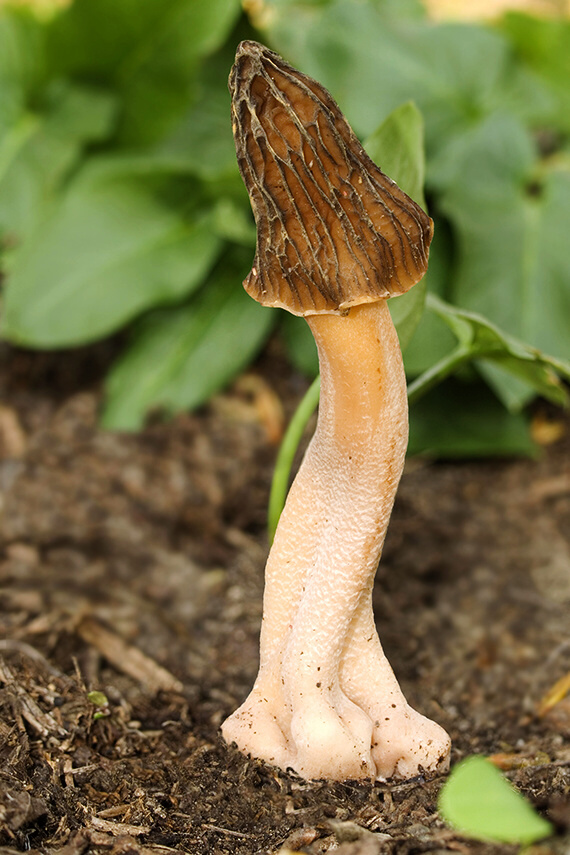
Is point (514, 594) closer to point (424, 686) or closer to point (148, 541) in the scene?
point (424, 686)

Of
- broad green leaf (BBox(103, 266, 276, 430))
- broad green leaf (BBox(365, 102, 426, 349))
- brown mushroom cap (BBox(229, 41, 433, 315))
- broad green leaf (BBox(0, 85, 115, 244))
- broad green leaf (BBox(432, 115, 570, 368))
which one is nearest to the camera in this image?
brown mushroom cap (BBox(229, 41, 433, 315))

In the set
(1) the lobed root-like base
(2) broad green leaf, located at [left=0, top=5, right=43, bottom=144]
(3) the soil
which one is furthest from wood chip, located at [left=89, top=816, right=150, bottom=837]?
(2) broad green leaf, located at [left=0, top=5, right=43, bottom=144]

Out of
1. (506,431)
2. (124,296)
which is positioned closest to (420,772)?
(506,431)

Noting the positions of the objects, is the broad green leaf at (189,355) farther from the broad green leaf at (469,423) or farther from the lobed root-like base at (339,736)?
the lobed root-like base at (339,736)

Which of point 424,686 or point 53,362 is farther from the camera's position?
point 53,362

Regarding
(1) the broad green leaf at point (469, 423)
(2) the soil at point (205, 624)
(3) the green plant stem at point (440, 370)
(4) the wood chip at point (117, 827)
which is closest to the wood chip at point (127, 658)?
(2) the soil at point (205, 624)

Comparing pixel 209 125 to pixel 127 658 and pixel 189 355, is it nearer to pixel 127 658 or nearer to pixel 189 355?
pixel 189 355

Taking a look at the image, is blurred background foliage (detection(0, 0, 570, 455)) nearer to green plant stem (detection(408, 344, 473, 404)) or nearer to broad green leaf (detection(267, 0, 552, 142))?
broad green leaf (detection(267, 0, 552, 142))

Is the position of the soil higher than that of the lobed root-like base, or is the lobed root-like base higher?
the lobed root-like base
